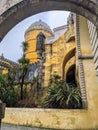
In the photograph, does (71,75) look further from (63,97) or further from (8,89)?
(63,97)

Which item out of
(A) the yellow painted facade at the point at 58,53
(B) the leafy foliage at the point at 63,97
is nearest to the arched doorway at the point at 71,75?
(A) the yellow painted facade at the point at 58,53

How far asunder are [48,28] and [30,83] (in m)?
15.6

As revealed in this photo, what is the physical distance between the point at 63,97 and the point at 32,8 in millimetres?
7942

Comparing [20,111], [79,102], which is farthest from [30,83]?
[79,102]

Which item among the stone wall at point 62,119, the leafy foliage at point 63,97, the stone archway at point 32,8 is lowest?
the stone wall at point 62,119

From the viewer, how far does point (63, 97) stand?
37.7 ft

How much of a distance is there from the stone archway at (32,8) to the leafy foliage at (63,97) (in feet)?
24.5

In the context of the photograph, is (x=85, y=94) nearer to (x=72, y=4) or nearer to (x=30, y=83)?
(x=30, y=83)

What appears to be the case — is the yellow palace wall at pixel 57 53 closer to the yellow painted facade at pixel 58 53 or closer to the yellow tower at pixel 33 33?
the yellow painted facade at pixel 58 53

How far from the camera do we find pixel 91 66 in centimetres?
1134

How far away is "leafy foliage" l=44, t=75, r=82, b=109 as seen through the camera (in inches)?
436

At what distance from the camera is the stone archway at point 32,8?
3945 mm

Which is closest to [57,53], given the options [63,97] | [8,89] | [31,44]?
[8,89]

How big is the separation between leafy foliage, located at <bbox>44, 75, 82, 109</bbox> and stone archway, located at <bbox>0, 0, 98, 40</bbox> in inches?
294
